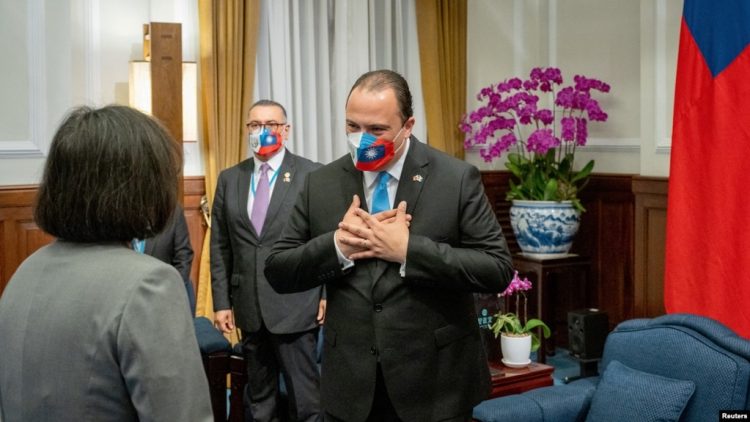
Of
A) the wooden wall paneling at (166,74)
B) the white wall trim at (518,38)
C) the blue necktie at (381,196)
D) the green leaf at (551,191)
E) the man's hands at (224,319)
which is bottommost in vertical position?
the man's hands at (224,319)

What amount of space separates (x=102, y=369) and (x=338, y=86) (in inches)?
165

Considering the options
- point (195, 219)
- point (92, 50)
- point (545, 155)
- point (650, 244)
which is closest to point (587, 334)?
point (650, 244)

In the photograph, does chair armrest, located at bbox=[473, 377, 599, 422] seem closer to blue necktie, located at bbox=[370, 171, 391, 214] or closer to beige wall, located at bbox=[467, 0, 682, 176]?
blue necktie, located at bbox=[370, 171, 391, 214]

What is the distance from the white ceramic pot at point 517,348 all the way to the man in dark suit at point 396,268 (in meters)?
1.46

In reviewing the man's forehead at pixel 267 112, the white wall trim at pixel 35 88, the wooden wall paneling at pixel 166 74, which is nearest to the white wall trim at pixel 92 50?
the white wall trim at pixel 35 88

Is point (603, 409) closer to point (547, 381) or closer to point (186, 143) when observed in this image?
point (547, 381)

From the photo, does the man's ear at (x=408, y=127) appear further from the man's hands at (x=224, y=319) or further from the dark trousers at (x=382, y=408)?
the man's hands at (x=224, y=319)

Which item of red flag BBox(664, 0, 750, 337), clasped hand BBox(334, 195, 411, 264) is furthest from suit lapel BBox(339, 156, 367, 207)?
red flag BBox(664, 0, 750, 337)

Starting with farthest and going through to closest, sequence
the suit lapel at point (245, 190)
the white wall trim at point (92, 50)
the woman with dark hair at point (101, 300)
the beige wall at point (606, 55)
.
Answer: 1. the white wall trim at point (92, 50)
2. the beige wall at point (606, 55)
3. the suit lapel at point (245, 190)
4. the woman with dark hair at point (101, 300)

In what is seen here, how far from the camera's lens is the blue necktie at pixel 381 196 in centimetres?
211

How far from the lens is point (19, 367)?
4.29 feet

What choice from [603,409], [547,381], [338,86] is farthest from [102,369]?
[338,86]

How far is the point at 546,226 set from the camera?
5.05 metres

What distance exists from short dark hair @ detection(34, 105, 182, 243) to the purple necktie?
2159mm
